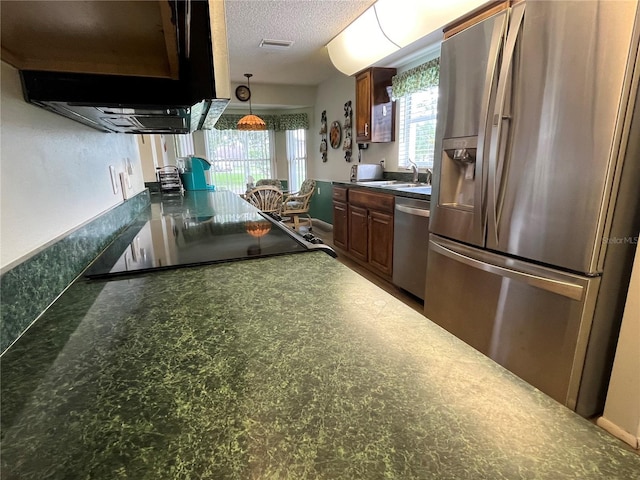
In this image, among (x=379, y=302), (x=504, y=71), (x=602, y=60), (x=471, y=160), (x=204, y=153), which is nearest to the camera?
(x=379, y=302)

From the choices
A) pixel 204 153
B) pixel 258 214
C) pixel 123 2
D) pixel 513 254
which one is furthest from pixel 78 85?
pixel 204 153

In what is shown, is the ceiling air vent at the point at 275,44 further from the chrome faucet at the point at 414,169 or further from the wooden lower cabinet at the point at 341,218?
the chrome faucet at the point at 414,169

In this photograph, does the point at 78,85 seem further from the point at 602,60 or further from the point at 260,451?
the point at 602,60

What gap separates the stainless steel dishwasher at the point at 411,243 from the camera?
250 centimetres

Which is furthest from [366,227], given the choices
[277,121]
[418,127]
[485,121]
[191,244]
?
[277,121]

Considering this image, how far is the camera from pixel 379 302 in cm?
63

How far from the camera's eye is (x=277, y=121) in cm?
652

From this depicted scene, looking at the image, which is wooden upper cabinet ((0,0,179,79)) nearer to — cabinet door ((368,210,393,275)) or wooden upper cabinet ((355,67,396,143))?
cabinet door ((368,210,393,275))

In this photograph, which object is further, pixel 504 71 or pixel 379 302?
pixel 504 71

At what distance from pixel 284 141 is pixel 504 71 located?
566cm

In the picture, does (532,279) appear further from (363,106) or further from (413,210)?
(363,106)

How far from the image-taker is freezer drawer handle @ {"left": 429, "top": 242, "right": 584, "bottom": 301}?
1291mm

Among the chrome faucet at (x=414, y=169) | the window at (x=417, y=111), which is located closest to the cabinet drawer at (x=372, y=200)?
the chrome faucet at (x=414, y=169)

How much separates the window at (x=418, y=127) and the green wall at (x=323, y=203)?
79.2 inches
